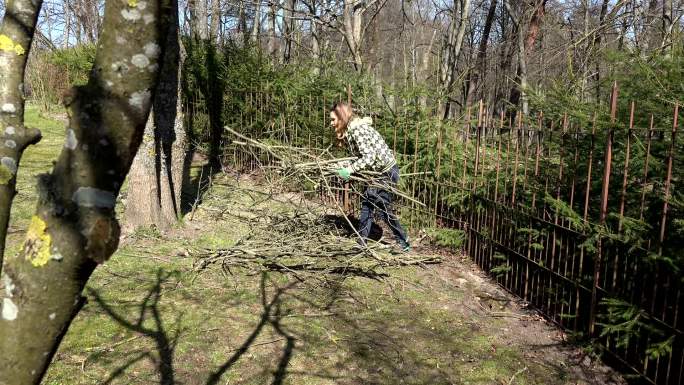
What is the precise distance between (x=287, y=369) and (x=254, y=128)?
290 inches

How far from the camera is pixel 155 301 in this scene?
14.3ft

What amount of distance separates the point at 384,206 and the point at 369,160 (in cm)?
65

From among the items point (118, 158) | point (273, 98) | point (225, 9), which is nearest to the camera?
point (118, 158)

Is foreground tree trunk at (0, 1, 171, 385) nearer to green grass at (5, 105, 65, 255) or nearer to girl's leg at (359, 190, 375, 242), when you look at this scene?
green grass at (5, 105, 65, 255)

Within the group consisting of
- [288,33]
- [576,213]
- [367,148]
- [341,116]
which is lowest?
[576,213]

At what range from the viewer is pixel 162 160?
20.5 feet

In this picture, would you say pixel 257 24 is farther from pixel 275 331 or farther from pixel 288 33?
pixel 275 331

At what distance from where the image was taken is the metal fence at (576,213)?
11.5 feet

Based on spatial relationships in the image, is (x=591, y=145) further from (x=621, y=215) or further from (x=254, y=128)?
(x=254, y=128)

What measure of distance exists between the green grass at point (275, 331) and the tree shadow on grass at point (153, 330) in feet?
0.04

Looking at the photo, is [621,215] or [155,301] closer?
[621,215]

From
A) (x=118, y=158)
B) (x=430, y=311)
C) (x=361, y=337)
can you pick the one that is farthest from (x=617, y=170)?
(x=118, y=158)

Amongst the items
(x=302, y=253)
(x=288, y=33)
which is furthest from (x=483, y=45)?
(x=302, y=253)

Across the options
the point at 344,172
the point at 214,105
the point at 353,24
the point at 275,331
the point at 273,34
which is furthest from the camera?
the point at 273,34
